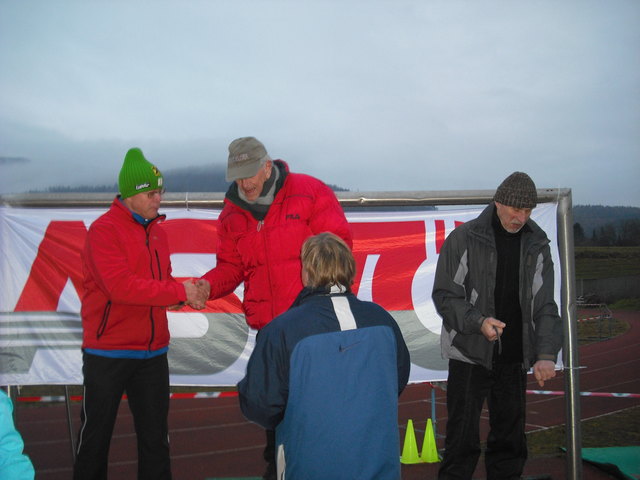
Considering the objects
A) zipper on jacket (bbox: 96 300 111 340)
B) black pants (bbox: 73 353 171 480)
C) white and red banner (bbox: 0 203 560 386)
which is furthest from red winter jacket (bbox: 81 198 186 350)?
white and red banner (bbox: 0 203 560 386)

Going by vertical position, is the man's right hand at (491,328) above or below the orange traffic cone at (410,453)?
above

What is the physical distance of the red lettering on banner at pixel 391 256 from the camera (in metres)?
5.36

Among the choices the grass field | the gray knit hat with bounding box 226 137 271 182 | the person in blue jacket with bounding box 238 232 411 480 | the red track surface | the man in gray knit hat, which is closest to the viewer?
the person in blue jacket with bounding box 238 232 411 480

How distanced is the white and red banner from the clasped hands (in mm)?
1227

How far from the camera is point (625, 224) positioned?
46469 millimetres

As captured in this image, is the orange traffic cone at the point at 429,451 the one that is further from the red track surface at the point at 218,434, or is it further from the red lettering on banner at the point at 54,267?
the red lettering on banner at the point at 54,267

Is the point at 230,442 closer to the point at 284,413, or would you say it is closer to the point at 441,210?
the point at 441,210

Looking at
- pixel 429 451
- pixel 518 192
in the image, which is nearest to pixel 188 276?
pixel 518 192

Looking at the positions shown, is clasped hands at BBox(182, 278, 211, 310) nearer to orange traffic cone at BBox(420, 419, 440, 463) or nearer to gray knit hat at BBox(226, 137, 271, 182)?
gray knit hat at BBox(226, 137, 271, 182)

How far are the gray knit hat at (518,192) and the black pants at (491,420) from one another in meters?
1.08

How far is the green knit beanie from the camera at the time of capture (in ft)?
12.8

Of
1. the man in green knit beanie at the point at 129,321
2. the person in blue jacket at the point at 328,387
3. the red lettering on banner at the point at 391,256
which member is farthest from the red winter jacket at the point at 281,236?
the red lettering on banner at the point at 391,256

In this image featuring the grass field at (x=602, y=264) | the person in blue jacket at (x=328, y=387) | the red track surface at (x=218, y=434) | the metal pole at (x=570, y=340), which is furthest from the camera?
the grass field at (x=602, y=264)

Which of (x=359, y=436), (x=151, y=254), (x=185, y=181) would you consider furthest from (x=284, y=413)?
(x=185, y=181)
